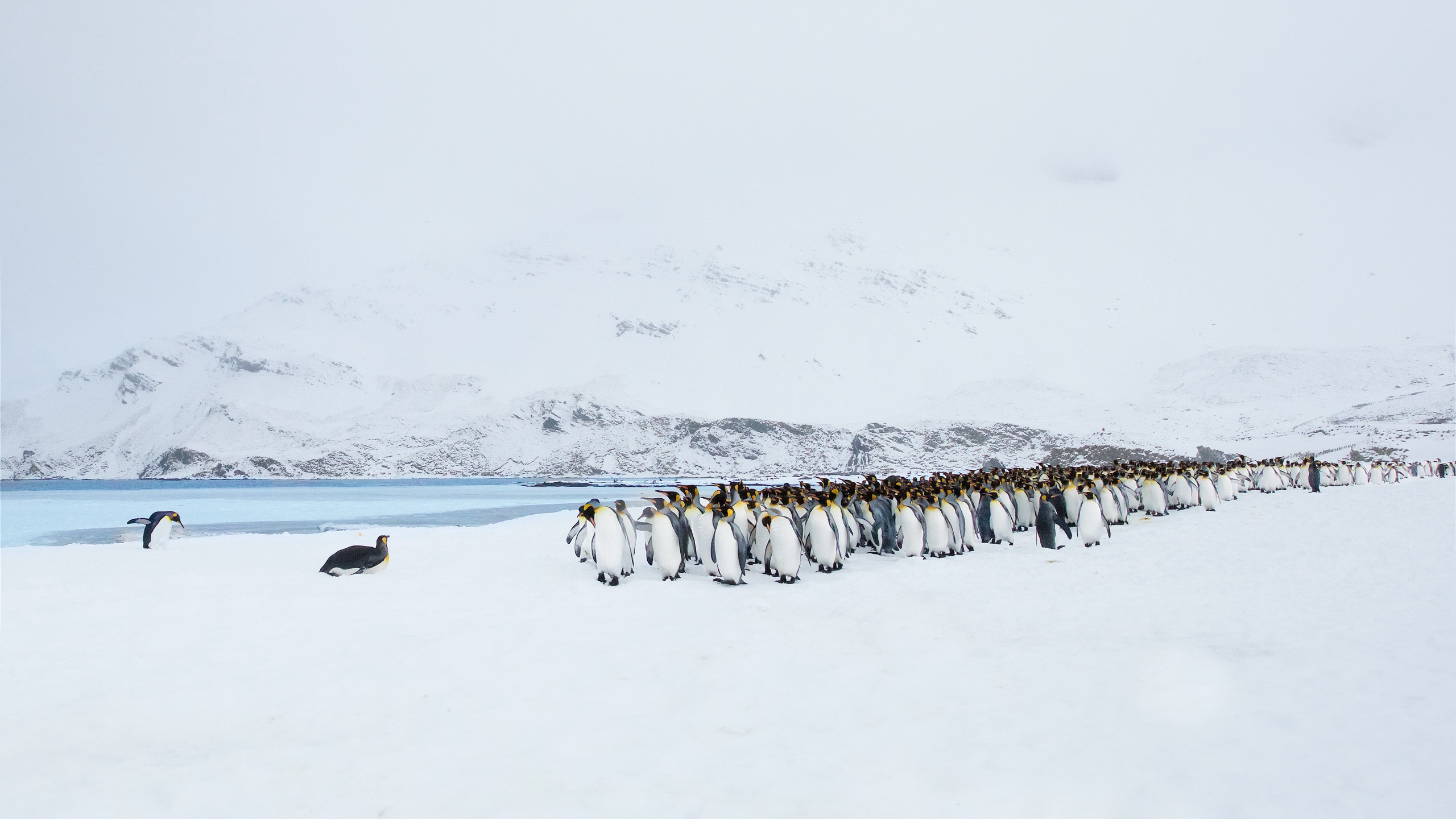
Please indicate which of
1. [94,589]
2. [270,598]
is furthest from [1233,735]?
[94,589]

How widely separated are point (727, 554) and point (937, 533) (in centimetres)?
368

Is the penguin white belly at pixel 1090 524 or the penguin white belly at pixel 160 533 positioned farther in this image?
the penguin white belly at pixel 160 533

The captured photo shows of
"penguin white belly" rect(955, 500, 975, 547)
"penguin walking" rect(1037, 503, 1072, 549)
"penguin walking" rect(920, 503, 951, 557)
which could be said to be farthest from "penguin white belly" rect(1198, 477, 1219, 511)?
"penguin walking" rect(920, 503, 951, 557)

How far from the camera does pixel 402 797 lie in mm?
3426

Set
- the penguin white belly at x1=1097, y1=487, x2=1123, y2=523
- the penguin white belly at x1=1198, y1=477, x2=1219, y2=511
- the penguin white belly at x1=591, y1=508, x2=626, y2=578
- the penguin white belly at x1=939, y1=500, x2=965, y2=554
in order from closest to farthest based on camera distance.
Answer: the penguin white belly at x1=591, y1=508, x2=626, y2=578 → the penguin white belly at x1=939, y1=500, x2=965, y2=554 → the penguin white belly at x1=1097, y1=487, x2=1123, y2=523 → the penguin white belly at x1=1198, y1=477, x2=1219, y2=511

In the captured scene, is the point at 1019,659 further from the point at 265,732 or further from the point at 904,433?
the point at 904,433

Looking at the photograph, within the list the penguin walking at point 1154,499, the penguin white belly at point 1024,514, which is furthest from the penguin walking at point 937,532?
the penguin walking at point 1154,499

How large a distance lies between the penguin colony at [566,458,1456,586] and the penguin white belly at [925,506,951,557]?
0.04ft

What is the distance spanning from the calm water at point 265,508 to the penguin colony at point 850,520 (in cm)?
1238

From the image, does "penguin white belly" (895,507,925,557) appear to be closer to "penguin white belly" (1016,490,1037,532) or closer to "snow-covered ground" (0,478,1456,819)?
"snow-covered ground" (0,478,1456,819)

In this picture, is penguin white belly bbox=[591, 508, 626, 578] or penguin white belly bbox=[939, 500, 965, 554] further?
penguin white belly bbox=[939, 500, 965, 554]

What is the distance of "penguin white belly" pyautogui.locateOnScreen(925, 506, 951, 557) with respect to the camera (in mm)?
10883

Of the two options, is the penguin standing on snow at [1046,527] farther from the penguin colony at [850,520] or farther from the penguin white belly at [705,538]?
the penguin white belly at [705,538]

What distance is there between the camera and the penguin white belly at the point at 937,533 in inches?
428
